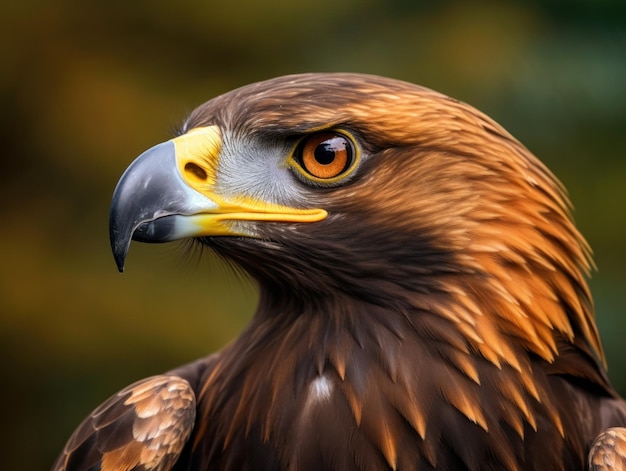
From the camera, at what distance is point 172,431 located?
2.07m

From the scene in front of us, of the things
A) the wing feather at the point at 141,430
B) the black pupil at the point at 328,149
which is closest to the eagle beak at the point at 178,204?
the black pupil at the point at 328,149

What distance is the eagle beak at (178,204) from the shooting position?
1.88 metres

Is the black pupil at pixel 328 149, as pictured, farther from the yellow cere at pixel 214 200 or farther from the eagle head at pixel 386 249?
the yellow cere at pixel 214 200

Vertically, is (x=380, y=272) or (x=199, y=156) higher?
(x=199, y=156)

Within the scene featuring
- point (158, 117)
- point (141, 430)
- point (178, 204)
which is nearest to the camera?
point (178, 204)

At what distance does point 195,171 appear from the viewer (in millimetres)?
1962

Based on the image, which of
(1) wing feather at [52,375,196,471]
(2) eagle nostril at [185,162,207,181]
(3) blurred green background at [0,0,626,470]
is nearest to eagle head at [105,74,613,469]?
(2) eagle nostril at [185,162,207,181]

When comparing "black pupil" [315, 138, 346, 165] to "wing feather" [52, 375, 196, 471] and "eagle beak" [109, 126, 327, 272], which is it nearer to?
"eagle beak" [109, 126, 327, 272]

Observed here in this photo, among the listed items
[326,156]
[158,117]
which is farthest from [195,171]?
[158,117]

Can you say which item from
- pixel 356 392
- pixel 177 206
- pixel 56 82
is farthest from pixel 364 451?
pixel 56 82

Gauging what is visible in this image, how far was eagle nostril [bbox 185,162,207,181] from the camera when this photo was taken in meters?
1.95

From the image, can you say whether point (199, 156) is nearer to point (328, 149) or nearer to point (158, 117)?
point (328, 149)

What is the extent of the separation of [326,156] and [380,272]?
279mm

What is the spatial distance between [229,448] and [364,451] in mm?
329
